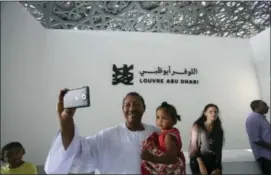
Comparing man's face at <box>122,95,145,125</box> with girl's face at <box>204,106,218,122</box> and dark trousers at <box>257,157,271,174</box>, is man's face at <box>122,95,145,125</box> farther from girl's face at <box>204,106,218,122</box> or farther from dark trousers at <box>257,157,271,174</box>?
dark trousers at <box>257,157,271,174</box>

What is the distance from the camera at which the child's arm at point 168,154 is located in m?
0.77

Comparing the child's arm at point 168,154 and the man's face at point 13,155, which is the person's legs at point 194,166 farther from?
the man's face at point 13,155

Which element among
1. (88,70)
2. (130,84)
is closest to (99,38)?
(88,70)

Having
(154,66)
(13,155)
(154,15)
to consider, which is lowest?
(13,155)

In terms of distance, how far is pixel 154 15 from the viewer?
3.26 metres

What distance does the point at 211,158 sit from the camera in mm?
1622

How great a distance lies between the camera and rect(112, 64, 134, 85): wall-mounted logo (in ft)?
10.0

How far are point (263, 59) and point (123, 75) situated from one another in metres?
1.99

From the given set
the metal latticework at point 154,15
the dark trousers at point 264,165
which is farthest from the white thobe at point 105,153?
the metal latticework at point 154,15

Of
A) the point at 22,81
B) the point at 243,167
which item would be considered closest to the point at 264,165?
the point at 243,167

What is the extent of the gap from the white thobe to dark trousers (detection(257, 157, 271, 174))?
1.49 m

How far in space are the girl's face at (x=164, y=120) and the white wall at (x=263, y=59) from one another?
9.63 ft

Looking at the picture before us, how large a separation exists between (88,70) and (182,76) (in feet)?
4.03

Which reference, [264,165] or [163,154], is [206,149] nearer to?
[264,165]
